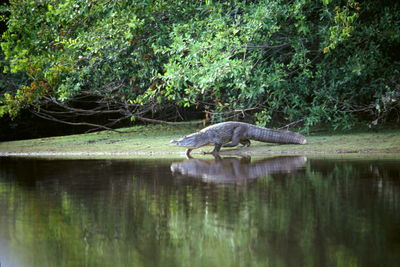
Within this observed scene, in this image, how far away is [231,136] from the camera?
47.8ft

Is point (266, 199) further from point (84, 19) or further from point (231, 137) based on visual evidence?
point (84, 19)

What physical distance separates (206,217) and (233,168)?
15.3 feet

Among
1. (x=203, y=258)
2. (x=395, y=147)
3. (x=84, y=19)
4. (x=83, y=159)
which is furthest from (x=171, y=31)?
(x=203, y=258)

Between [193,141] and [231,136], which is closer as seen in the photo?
[193,141]

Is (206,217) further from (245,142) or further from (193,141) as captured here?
(245,142)

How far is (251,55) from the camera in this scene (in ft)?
53.2

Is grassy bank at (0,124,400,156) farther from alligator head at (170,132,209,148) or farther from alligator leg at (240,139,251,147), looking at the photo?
alligator head at (170,132,209,148)

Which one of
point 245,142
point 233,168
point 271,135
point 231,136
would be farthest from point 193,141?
point 233,168

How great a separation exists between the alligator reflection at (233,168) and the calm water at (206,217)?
0.03 meters

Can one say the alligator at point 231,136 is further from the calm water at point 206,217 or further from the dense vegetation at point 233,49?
the calm water at point 206,217

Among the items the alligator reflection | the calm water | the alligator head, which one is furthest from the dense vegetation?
the calm water

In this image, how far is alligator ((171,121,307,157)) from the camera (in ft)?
46.0

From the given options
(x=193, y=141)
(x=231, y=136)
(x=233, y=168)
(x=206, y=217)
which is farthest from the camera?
(x=231, y=136)

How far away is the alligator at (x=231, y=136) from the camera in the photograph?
46.0 ft
